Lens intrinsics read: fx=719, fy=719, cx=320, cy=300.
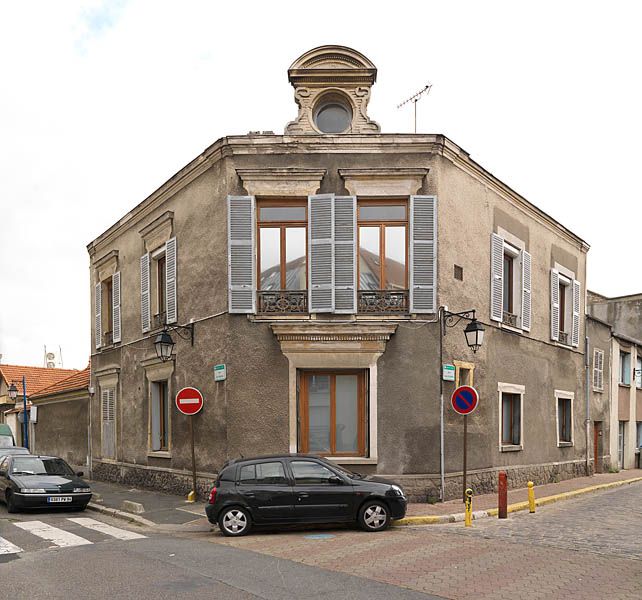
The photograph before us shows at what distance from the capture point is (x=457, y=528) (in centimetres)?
1260

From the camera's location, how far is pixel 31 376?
3988 cm

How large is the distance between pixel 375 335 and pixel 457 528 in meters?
4.34

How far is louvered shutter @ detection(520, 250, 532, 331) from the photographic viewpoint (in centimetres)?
1920

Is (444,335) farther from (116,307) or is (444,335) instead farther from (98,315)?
(98,315)

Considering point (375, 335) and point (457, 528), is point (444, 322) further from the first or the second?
point (457, 528)

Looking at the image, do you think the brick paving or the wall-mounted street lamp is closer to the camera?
the brick paving

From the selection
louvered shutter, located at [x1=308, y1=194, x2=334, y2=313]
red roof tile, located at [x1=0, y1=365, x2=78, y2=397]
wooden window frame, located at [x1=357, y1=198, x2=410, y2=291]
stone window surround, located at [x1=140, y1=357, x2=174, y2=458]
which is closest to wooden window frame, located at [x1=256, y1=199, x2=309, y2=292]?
louvered shutter, located at [x1=308, y1=194, x2=334, y2=313]

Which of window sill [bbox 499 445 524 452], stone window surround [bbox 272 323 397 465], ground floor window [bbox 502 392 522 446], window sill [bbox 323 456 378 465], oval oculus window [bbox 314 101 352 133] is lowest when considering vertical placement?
window sill [bbox 499 445 524 452]

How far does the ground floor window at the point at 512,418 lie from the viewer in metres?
18.7

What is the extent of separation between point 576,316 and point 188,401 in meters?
13.3

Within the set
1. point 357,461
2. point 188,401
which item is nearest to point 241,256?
point 188,401

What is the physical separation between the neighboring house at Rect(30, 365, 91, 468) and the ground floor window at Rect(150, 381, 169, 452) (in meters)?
5.96

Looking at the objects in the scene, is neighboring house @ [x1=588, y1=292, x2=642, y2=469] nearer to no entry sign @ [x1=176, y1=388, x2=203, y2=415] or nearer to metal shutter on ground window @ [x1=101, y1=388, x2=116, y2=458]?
no entry sign @ [x1=176, y1=388, x2=203, y2=415]

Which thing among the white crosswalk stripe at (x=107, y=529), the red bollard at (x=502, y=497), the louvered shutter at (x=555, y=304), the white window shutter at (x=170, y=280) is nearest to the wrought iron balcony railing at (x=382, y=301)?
the red bollard at (x=502, y=497)
